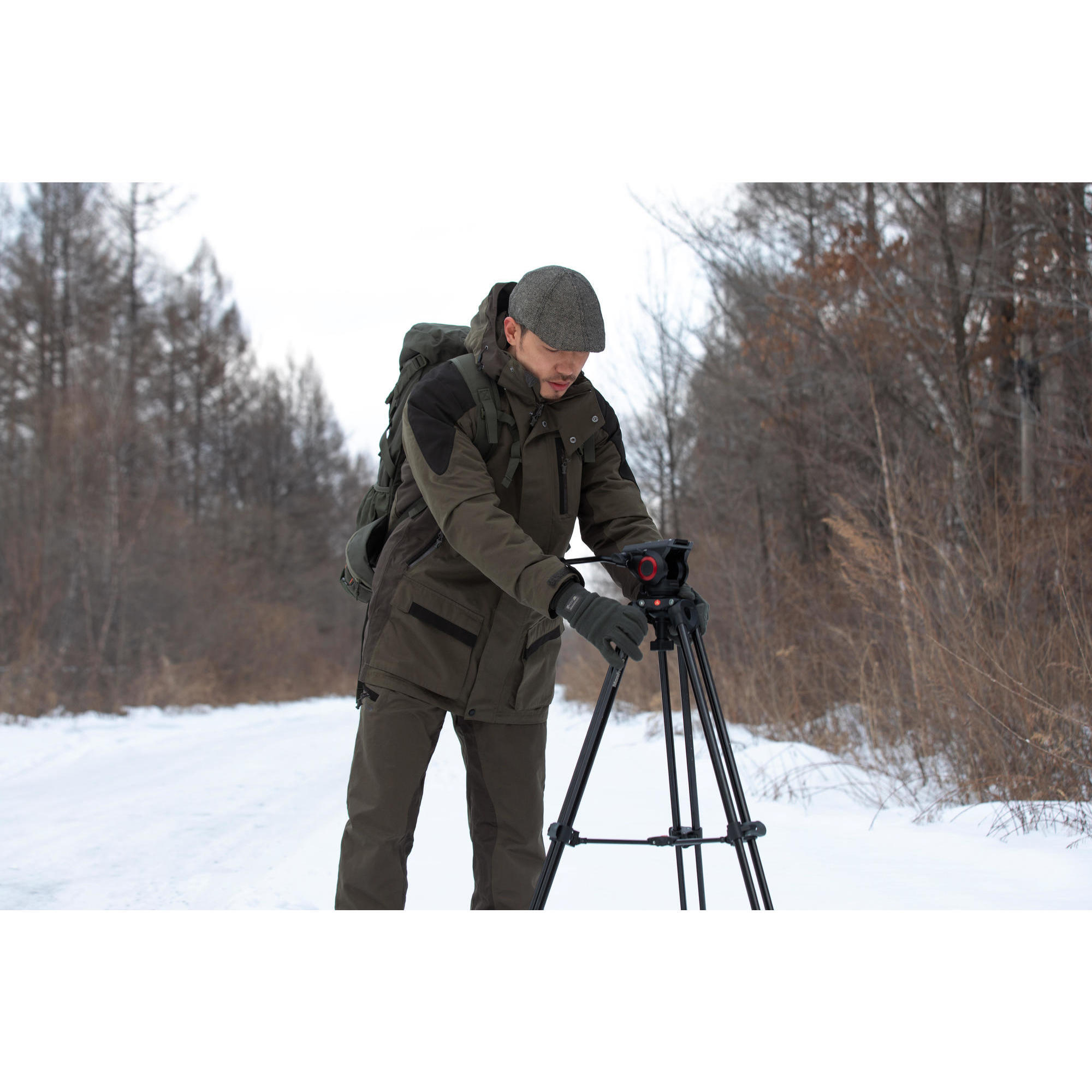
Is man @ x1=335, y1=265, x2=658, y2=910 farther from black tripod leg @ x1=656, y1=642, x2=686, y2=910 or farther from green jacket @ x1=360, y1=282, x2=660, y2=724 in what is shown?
black tripod leg @ x1=656, y1=642, x2=686, y2=910

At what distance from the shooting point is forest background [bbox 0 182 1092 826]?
4969 mm

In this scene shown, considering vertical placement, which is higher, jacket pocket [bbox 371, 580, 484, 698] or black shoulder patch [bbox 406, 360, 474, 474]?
black shoulder patch [bbox 406, 360, 474, 474]

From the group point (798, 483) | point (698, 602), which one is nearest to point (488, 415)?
point (698, 602)

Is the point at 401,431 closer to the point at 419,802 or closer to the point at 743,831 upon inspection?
the point at 419,802

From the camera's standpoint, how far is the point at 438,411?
91.7 inches

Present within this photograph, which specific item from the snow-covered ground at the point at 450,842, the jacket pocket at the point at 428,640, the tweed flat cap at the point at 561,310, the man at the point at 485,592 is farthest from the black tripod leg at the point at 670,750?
the snow-covered ground at the point at 450,842

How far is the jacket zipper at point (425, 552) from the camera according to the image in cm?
240

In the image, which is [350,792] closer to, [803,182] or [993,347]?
[993,347]

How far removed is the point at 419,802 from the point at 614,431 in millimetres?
1154

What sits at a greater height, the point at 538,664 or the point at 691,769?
the point at 538,664

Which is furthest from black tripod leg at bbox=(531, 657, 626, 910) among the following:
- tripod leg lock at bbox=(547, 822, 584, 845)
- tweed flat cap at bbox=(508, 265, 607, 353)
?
tweed flat cap at bbox=(508, 265, 607, 353)

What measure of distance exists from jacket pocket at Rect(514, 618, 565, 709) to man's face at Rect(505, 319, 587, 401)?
603mm

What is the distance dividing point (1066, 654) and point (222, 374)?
76.4ft

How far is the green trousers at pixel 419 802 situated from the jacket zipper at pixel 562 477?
1.97 ft
